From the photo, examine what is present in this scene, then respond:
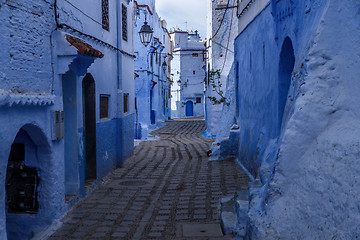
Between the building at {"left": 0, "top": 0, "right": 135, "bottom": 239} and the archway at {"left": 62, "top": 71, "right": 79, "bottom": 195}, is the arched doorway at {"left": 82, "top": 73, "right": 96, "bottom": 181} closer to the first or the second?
the building at {"left": 0, "top": 0, "right": 135, "bottom": 239}

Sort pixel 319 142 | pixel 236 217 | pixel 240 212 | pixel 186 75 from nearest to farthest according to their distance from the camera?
pixel 319 142, pixel 240 212, pixel 236 217, pixel 186 75

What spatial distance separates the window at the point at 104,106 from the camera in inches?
415

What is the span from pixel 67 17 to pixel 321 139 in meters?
5.61

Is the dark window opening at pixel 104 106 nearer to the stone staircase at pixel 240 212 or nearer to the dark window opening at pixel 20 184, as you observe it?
the dark window opening at pixel 20 184

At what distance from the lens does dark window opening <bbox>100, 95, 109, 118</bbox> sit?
10.5 metres

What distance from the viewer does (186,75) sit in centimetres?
4484

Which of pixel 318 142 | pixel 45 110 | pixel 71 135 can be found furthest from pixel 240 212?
pixel 71 135

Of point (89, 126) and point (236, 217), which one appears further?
point (89, 126)

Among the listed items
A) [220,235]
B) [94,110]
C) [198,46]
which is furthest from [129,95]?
[198,46]

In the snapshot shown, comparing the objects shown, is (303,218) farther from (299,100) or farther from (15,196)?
(15,196)

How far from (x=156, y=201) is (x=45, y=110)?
3337 millimetres

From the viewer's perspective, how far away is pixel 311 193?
408 centimetres

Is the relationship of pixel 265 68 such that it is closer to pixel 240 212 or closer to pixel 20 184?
pixel 240 212

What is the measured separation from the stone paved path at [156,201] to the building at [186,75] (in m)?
31.3
